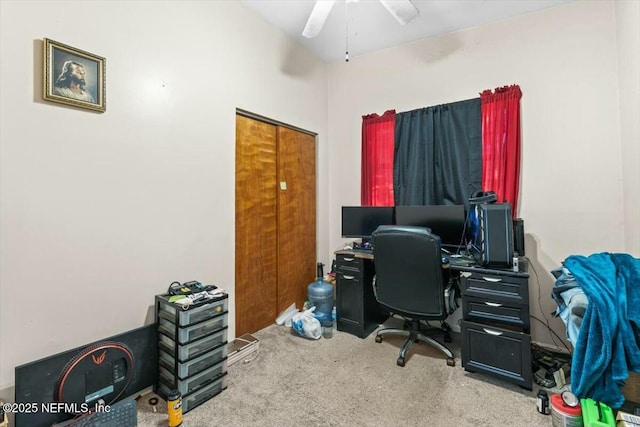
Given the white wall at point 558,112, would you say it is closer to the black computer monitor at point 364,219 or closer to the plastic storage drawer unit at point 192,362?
the black computer monitor at point 364,219

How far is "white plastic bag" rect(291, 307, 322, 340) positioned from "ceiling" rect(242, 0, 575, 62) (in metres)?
2.82

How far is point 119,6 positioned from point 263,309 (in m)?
2.59

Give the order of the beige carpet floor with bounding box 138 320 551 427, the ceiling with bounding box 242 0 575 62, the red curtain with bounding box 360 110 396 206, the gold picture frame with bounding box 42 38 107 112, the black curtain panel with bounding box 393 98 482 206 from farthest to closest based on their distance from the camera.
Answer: the red curtain with bounding box 360 110 396 206, the black curtain panel with bounding box 393 98 482 206, the ceiling with bounding box 242 0 575 62, the beige carpet floor with bounding box 138 320 551 427, the gold picture frame with bounding box 42 38 107 112

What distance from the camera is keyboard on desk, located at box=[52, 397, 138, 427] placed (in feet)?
4.86

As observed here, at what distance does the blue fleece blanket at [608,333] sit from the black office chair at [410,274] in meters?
0.78

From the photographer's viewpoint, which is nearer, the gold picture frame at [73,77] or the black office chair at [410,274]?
the gold picture frame at [73,77]

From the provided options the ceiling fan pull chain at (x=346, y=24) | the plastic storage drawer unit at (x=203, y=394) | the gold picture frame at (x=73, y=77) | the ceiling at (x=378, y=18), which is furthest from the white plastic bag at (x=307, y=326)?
the ceiling at (x=378, y=18)

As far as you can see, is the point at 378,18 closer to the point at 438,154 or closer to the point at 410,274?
the point at 438,154

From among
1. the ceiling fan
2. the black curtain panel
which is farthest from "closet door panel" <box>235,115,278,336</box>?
the black curtain panel

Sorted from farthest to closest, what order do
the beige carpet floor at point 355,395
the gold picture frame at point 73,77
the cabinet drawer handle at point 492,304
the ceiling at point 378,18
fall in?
the ceiling at point 378,18 → the cabinet drawer handle at point 492,304 → the beige carpet floor at point 355,395 → the gold picture frame at point 73,77

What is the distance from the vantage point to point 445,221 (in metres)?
2.76

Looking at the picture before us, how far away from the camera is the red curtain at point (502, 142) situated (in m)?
2.65

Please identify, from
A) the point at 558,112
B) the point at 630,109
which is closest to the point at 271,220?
the point at 558,112

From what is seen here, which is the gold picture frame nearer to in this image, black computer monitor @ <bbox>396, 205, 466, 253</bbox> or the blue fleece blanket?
black computer monitor @ <bbox>396, 205, 466, 253</bbox>
